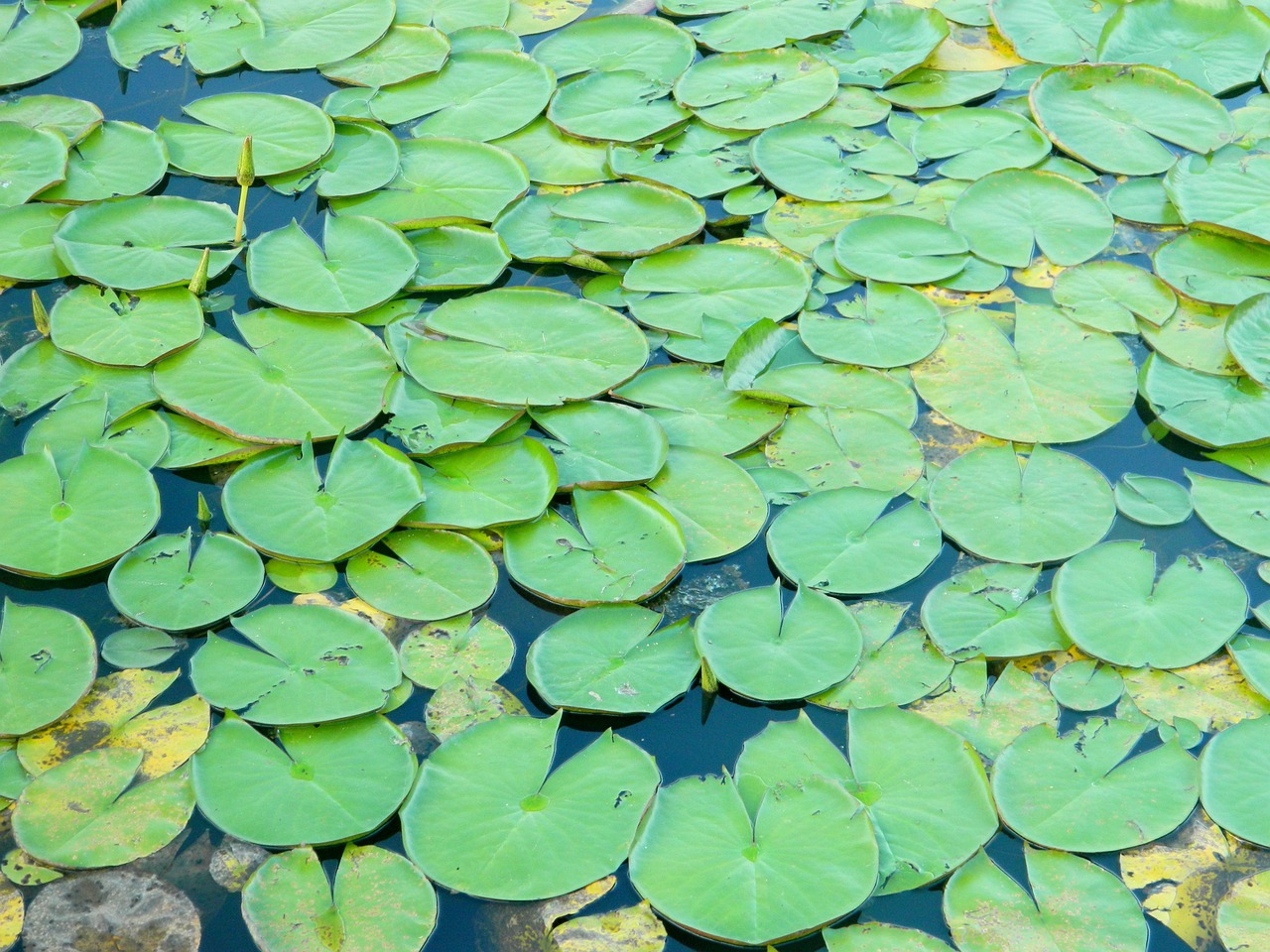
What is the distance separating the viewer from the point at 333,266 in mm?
2678

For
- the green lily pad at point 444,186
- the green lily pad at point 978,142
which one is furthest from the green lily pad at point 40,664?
the green lily pad at point 978,142

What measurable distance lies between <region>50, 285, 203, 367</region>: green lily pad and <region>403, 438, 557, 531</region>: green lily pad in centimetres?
74

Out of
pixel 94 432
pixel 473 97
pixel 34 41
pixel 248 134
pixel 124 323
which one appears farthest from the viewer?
pixel 34 41

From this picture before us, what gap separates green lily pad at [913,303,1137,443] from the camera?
240 cm

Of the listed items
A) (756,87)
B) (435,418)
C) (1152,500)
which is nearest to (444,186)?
(435,418)

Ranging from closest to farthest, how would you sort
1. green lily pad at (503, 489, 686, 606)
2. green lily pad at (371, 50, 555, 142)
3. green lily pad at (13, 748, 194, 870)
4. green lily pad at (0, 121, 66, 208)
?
1. green lily pad at (13, 748, 194, 870)
2. green lily pad at (503, 489, 686, 606)
3. green lily pad at (0, 121, 66, 208)
4. green lily pad at (371, 50, 555, 142)

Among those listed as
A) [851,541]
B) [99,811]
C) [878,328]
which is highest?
[878,328]

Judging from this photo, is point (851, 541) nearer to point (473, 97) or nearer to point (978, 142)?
point (978, 142)

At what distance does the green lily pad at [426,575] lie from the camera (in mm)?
2066

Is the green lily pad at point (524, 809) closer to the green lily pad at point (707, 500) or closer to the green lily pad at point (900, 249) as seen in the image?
the green lily pad at point (707, 500)

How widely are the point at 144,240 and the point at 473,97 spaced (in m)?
1.10

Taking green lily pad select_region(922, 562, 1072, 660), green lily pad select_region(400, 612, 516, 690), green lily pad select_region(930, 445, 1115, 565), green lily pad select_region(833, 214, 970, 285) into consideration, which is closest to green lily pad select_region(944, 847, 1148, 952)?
green lily pad select_region(922, 562, 1072, 660)

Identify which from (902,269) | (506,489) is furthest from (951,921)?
(902,269)

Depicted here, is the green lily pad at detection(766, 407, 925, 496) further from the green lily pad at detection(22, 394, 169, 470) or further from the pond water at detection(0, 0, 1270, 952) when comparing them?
the green lily pad at detection(22, 394, 169, 470)
